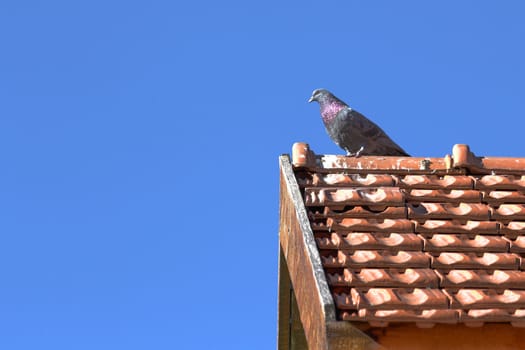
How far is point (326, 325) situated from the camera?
5387mm

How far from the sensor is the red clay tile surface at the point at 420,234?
18.3 feet

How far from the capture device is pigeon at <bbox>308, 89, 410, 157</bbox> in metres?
9.19

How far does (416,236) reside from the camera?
6.25m

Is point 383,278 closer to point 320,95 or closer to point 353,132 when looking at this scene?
point 353,132

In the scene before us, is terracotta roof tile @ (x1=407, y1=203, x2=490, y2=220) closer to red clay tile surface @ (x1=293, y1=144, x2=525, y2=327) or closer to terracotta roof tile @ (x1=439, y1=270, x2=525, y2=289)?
red clay tile surface @ (x1=293, y1=144, x2=525, y2=327)

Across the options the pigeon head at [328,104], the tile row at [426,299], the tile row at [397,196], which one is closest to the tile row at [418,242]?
the tile row at [397,196]

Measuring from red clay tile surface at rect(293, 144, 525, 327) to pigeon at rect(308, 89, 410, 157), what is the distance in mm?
1877

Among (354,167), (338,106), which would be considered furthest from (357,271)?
(338,106)

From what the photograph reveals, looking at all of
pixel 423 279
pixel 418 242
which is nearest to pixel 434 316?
pixel 423 279

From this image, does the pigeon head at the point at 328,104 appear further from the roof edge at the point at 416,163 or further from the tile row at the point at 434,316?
the tile row at the point at 434,316

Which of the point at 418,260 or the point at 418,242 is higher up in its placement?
the point at 418,242

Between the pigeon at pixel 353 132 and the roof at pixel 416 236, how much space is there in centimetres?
192

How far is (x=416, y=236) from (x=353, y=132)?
350cm

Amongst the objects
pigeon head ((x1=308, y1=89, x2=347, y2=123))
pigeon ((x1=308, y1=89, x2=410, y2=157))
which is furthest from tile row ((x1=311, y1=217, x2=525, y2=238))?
pigeon head ((x1=308, y1=89, x2=347, y2=123))
